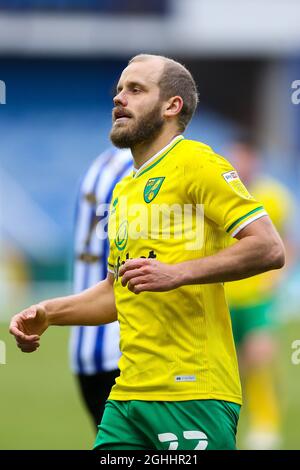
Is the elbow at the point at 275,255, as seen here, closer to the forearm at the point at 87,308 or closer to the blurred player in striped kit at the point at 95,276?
the forearm at the point at 87,308

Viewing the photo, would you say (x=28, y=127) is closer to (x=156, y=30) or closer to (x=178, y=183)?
(x=156, y=30)

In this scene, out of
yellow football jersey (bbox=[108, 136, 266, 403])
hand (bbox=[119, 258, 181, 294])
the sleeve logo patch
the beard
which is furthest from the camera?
the beard

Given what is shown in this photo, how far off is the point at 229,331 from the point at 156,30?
86.7ft

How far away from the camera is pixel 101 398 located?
6.45 m

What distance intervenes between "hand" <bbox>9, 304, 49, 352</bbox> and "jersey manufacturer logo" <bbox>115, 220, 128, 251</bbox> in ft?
1.53

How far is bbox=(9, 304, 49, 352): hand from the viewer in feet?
16.0

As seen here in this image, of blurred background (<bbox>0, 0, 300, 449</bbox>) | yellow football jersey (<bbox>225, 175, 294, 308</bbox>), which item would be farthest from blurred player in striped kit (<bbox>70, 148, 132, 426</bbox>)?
blurred background (<bbox>0, 0, 300, 449</bbox>)

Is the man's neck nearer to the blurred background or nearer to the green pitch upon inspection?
the green pitch

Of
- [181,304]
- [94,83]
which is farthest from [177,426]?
[94,83]

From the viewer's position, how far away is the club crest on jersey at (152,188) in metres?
4.68

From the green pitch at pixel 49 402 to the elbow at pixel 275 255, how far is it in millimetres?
4595

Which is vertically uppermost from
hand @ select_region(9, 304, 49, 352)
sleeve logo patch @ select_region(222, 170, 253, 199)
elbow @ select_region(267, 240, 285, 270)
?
sleeve logo patch @ select_region(222, 170, 253, 199)

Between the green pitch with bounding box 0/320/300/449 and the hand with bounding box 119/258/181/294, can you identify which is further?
the green pitch with bounding box 0/320/300/449
